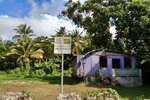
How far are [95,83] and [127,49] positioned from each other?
6.56 meters

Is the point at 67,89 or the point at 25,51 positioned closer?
the point at 67,89

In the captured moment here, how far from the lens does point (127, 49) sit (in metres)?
16.9

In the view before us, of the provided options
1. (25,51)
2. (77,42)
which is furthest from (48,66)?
(77,42)

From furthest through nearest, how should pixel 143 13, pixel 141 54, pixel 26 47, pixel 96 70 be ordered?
pixel 26 47, pixel 141 54, pixel 143 13, pixel 96 70

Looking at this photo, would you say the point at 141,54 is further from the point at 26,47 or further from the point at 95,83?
the point at 26,47

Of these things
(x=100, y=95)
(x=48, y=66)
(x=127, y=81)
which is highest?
(x=48, y=66)

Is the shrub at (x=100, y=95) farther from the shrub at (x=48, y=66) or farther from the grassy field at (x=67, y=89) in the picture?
the shrub at (x=48, y=66)

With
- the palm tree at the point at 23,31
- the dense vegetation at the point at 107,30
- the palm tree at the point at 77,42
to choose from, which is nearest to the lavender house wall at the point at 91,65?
the dense vegetation at the point at 107,30

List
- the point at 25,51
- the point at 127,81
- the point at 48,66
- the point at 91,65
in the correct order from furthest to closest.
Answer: the point at 48,66 < the point at 25,51 < the point at 91,65 < the point at 127,81

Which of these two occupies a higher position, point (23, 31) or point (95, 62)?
point (23, 31)

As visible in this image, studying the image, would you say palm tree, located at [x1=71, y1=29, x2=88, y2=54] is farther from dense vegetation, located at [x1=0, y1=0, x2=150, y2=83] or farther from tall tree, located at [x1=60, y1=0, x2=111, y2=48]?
tall tree, located at [x1=60, y1=0, x2=111, y2=48]

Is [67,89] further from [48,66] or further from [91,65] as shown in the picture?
[48,66]

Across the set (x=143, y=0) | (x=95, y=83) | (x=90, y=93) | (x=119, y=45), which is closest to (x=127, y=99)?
(x=90, y=93)

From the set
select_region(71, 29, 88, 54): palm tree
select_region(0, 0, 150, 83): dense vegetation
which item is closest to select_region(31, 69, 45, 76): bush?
select_region(0, 0, 150, 83): dense vegetation
